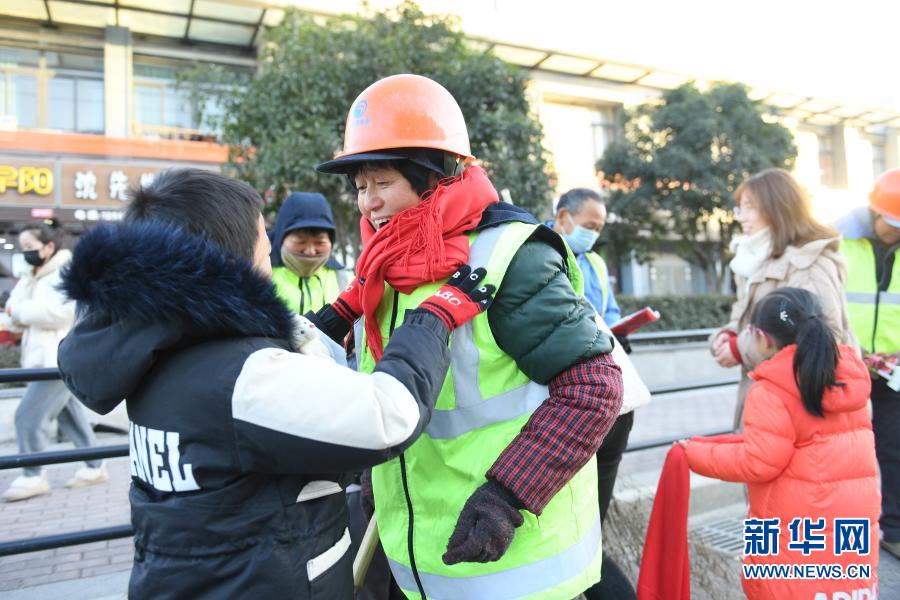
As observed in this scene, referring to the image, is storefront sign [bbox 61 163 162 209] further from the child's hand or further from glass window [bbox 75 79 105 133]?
the child's hand

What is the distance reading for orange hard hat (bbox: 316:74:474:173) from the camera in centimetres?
157

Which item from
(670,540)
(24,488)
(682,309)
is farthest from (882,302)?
(682,309)

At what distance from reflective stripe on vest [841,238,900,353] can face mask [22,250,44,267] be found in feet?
17.5

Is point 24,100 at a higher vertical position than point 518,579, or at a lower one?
higher

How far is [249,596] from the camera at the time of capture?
123 cm

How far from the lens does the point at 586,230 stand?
11.6 feet

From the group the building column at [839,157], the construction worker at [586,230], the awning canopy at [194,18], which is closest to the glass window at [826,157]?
the building column at [839,157]

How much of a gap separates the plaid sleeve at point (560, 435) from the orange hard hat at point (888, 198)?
2580 mm

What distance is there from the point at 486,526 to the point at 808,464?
1.49m

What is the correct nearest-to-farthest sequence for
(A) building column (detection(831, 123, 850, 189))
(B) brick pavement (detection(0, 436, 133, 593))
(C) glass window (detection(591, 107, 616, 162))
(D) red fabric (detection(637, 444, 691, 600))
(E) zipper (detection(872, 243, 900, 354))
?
(D) red fabric (detection(637, 444, 691, 600)) → (E) zipper (detection(872, 243, 900, 354)) → (B) brick pavement (detection(0, 436, 133, 593)) → (C) glass window (detection(591, 107, 616, 162)) → (A) building column (detection(831, 123, 850, 189))

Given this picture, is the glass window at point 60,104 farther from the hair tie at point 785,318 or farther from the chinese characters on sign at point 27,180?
the hair tie at point 785,318

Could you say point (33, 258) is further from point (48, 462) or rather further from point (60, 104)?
point (60, 104)

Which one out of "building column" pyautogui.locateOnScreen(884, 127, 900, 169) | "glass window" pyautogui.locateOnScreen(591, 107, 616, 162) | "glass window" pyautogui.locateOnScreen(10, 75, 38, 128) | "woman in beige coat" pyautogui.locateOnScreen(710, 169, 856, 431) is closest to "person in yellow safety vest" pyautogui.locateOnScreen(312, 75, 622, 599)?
"woman in beige coat" pyautogui.locateOnScreen(710, 169, 856, 431)

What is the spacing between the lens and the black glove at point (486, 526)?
1311 millimetres
